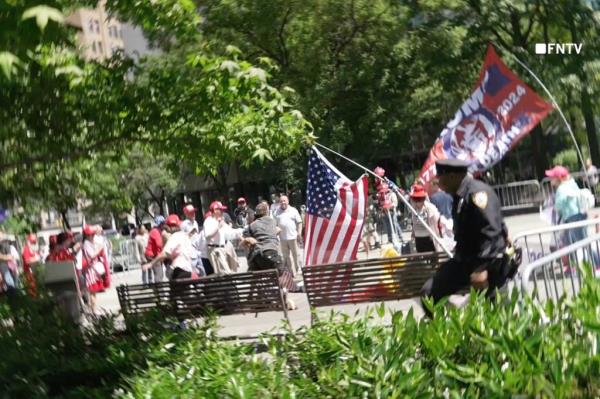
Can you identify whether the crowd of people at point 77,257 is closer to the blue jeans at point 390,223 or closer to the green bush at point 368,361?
the blue jeans at point 390,223

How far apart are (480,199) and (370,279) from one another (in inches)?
136

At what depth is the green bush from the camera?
3.42m

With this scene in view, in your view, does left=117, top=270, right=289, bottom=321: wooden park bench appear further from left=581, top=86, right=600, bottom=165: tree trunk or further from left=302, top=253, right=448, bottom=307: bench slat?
left=581, top=86, right=600, bottom=165: tree trunk

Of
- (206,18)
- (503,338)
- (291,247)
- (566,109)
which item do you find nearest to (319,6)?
(206,18)

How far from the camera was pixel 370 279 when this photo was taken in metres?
9.41

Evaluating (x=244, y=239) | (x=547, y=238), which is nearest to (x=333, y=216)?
(x=244, y=239)

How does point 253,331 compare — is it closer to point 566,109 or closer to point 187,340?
point 187,340

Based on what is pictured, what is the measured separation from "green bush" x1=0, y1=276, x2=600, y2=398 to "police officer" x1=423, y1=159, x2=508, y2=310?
1431mm

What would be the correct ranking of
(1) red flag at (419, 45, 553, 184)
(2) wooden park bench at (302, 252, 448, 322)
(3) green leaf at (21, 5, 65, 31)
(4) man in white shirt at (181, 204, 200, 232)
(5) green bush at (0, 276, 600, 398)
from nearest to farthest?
(3) green leaf at (21, 5, 65, 31) < (5) green bush at (0, 276, 600, 398) < (2) wooden park bench at (302, 252, 448, 322) < (1) red flag at (419, 45, 553, 184) < (4) man in white shirt at (181, 204, 200, 232)

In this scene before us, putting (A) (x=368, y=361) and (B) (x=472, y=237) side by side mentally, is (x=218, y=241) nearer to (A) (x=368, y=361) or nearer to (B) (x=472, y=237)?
(B) (x=472, y=237)

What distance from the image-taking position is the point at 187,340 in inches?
219

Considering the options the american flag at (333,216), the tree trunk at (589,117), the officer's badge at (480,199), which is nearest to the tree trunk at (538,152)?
the tree trunk at (589,117)

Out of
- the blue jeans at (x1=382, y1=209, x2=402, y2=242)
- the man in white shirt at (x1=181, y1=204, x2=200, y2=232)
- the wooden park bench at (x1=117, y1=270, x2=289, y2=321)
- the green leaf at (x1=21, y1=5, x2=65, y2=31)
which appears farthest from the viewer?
the blue jeans at (x1=382, y1=209, x2=402, y2=242)

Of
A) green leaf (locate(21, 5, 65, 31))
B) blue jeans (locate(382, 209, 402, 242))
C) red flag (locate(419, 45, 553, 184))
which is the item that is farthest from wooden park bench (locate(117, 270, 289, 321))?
blue jeans (locate(382, 209, 402, 242))
